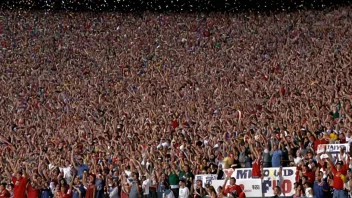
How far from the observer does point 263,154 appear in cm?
1938

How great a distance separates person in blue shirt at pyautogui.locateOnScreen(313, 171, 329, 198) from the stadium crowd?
3cm

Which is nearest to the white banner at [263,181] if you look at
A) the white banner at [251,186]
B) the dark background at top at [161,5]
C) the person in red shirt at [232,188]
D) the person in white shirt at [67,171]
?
the white banner at [251,186]

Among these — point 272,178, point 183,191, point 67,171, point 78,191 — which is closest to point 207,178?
point 183,191

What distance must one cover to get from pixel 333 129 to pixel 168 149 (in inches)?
191

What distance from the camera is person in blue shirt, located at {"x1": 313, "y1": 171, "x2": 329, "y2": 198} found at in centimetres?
1667

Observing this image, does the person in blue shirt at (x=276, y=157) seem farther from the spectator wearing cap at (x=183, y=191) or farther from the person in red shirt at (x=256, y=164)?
the spectator wearing cap at (x=183, y=191)

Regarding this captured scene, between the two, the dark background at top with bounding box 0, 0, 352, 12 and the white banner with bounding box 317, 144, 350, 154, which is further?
the dark background at top with bounding box 0, 0, 352, 12

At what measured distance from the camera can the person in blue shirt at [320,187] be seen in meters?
16.7

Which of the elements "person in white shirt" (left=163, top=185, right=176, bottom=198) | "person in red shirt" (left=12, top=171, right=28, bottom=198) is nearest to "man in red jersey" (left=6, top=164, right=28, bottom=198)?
"person in red shirt" (left=12, top=171, right=28, bottom=198)

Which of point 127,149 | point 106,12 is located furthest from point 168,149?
point 106,12

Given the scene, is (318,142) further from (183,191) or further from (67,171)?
(67,171)

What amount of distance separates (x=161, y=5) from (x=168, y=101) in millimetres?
17831

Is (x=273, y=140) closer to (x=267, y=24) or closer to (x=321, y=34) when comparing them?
(x=321, y=34)

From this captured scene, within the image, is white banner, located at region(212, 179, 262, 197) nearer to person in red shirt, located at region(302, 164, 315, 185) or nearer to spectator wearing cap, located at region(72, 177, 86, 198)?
person in red shirt, located at region(302, 164, 315, 185)
